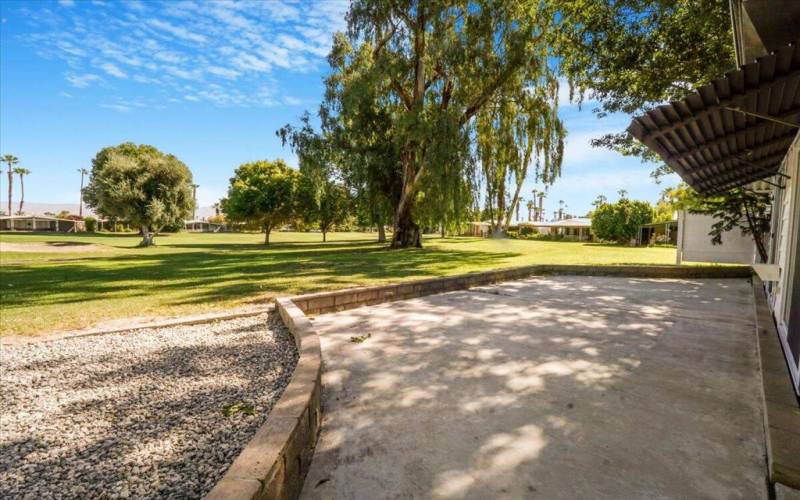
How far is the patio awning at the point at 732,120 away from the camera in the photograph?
2.24 m

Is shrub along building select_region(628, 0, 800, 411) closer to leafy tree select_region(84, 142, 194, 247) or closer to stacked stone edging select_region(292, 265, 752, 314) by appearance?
stacked stone edging select_region(292, 265, 752, 314)

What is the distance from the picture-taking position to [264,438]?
5.86 feet

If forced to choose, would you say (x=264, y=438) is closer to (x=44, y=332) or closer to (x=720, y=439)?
(x=720, y=439)

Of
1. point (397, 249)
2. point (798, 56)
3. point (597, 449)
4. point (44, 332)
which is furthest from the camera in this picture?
point (397, 249)

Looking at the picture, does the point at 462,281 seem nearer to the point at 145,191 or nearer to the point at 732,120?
the point at 732,120

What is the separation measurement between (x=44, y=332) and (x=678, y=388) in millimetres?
7008

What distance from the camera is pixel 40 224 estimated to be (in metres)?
66.6

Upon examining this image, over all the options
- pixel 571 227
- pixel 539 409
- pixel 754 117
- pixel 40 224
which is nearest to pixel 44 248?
pixel 539 409

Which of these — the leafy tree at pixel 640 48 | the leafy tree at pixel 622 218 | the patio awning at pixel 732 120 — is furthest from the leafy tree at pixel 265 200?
the patio awning at pixel 732 120

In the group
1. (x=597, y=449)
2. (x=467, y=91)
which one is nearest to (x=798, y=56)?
(x=597, y=449)

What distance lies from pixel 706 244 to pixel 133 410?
14.5 metres

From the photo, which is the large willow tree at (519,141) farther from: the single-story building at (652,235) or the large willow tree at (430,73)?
the single-story building at (652,235)

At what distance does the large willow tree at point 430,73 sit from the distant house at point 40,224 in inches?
2540

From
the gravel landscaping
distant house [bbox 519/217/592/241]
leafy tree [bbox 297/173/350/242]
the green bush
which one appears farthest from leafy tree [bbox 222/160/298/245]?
the green bush
